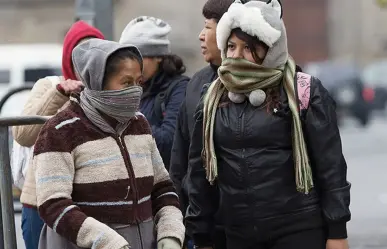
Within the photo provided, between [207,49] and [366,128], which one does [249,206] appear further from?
[366,128]

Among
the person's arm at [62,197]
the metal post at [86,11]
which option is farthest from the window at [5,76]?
the person's arm at [62,197]

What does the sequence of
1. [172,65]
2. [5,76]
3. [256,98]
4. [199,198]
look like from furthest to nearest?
[5,76]
[172,65]
[199,198]
[256,98]

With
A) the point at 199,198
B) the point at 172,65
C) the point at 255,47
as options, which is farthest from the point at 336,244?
the point at 172,65

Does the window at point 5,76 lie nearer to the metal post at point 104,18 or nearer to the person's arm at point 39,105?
the metal post at point 104,18

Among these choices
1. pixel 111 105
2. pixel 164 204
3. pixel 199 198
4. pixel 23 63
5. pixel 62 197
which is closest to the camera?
pixel 62 197

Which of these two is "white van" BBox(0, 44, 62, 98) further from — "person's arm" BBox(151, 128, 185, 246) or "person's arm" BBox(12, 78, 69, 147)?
"person's arm" BBox(151, 128, 185, 246)

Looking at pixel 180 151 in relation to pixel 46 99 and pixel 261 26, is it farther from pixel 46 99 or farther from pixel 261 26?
pixel 261 26

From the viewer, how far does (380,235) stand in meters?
12.0

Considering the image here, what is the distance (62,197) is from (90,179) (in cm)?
14

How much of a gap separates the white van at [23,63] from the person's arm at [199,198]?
2120 cm

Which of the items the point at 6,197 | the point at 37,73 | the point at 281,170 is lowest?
the point at 37,73

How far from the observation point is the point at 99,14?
27.1 feet

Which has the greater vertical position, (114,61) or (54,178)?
(114,61)

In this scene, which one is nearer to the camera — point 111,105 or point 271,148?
point 111,105
